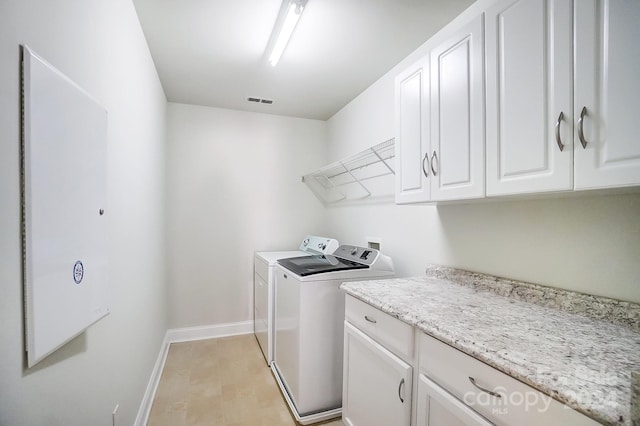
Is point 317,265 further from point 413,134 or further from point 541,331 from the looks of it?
point 541,331

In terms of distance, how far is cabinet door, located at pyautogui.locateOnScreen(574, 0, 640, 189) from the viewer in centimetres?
78

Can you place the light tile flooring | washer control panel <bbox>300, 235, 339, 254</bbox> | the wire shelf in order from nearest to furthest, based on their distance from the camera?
the light tile flooring < the wire shelf < washer control panel <bbox>300, 235, 339, 254</bbox>

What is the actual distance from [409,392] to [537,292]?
0.72 m

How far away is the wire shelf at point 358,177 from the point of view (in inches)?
90.7

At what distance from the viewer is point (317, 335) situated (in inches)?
75.0

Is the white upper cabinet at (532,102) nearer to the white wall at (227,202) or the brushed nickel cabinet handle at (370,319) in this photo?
the brushed nickel cabinet handle at (370,319)

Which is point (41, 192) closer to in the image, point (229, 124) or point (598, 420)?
point (598, 420)

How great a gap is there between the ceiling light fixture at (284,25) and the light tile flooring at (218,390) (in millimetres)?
2453

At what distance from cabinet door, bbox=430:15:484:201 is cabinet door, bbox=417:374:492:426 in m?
0.79

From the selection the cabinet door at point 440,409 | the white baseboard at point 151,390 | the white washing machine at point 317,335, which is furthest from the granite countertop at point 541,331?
the white baseboard at point 151,390

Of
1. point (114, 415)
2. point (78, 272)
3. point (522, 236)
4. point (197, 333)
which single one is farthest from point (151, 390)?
point (522, 236)

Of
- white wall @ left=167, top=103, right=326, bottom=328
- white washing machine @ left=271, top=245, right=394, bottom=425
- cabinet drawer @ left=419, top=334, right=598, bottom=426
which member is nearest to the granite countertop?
cabinet drawer @ left=419, top=334, right=598, bottom=426

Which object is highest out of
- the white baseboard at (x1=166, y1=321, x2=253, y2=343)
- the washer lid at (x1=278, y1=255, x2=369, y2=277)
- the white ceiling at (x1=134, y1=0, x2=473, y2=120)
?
the white ceiling at (x1=134, y1=0, x2=473, y2=120)

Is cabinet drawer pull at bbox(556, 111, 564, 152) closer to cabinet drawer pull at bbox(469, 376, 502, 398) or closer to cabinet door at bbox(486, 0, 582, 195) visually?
cabinet door at bbox(486, 0, 582, 195)
